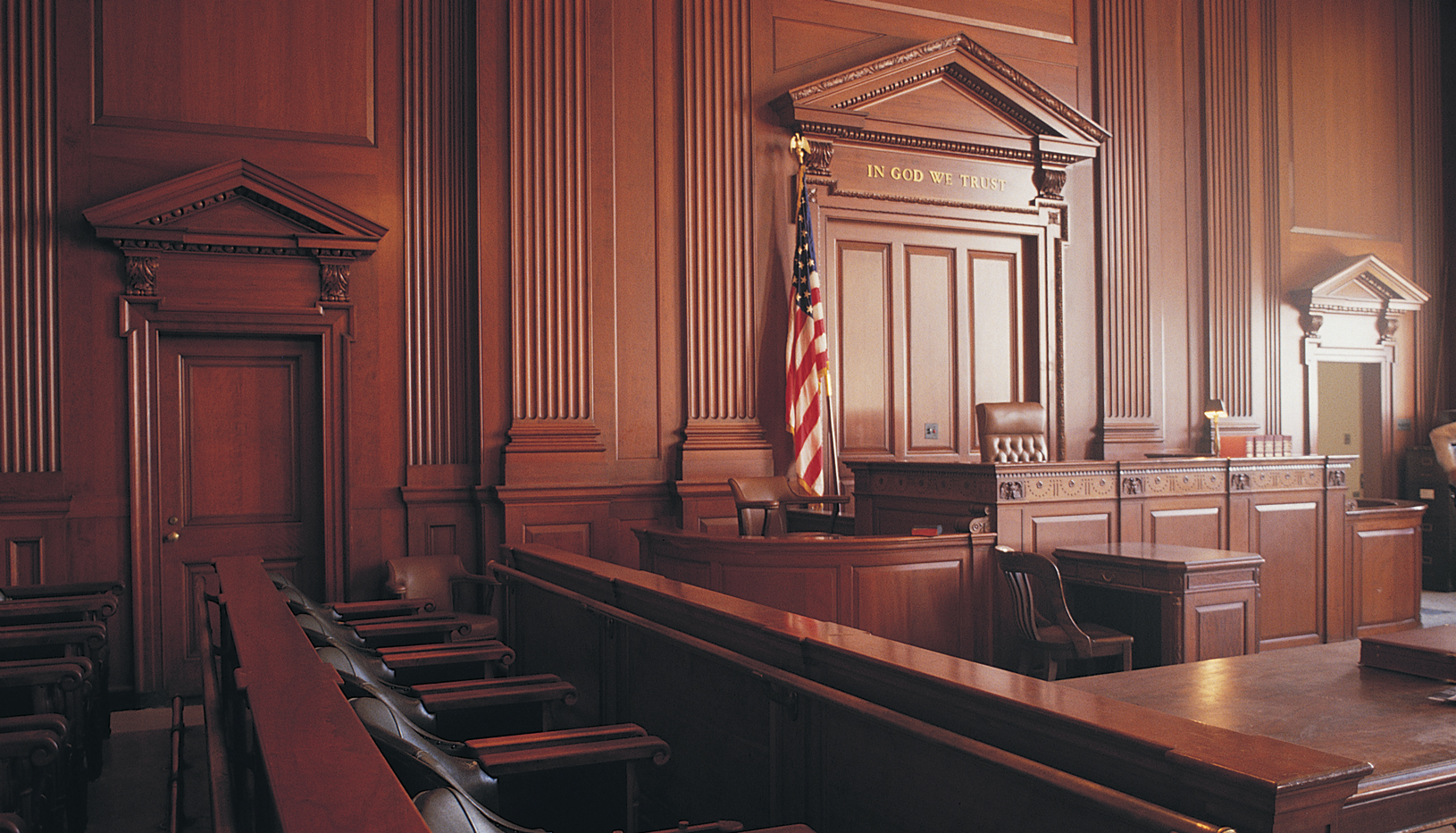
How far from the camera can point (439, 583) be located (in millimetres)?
6090

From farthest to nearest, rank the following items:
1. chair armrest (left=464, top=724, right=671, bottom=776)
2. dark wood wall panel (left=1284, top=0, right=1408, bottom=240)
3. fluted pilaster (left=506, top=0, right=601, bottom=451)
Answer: dark wood wall panel (left=1284, top=0, right=1408, bottom=240), fluted pilaster (left=506, top=0, right=601, bottom=451), chair armrest (left=464, top=724, right=671, bottom=776)

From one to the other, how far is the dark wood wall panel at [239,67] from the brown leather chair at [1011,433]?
4376mm

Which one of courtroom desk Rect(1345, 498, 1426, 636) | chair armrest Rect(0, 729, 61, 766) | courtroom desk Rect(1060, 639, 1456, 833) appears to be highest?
courtroom desk Rect(1060, 639, 1456, 833)

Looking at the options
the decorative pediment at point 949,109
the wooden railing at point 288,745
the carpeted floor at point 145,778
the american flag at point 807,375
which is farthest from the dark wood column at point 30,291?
the decorative pediment at point 949,109

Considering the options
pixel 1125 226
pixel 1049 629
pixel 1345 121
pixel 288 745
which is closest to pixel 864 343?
pixel 1125 226

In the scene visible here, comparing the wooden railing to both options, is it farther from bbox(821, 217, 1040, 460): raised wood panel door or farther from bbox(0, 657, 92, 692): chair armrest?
bbox(821, 217, 1040, 460): raised wood panel door

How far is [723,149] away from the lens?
7.23 meters

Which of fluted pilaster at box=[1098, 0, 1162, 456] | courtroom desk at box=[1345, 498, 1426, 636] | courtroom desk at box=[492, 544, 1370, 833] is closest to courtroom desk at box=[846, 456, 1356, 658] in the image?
courtroom desk at box=[1345, 498, 1426, 636]

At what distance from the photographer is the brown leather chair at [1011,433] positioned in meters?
6.69

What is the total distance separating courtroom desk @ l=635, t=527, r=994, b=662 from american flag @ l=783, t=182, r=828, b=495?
172 centimetres

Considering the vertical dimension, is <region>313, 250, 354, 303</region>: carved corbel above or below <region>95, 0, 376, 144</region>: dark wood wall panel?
below

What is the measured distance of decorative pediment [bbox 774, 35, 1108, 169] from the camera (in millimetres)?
7410

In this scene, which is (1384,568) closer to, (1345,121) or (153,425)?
(1345,121)

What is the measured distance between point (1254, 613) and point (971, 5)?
5.32m
